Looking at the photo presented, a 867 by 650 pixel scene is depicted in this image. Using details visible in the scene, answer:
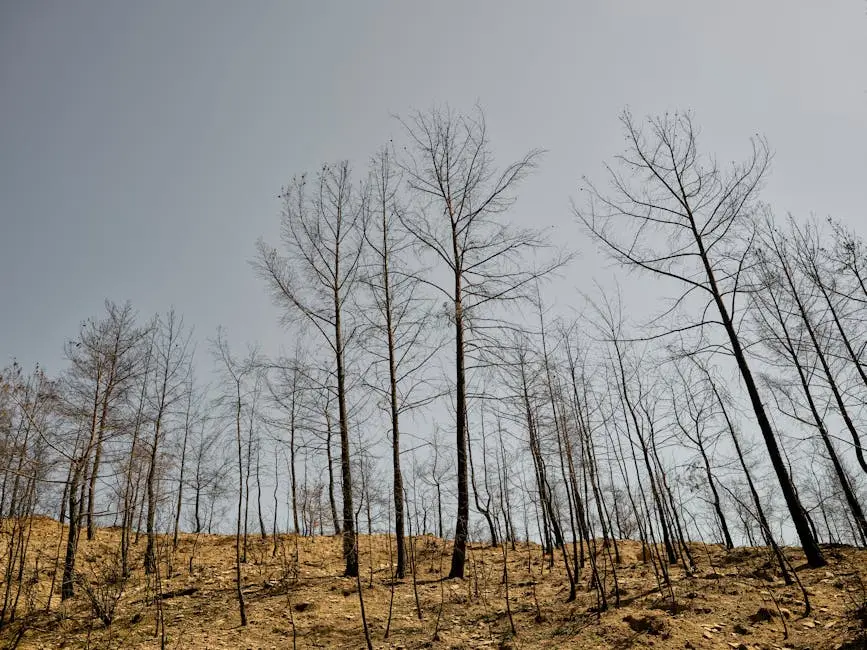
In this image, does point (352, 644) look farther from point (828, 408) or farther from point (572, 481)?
point (828, 408)

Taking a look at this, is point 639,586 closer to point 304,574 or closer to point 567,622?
point 567,622

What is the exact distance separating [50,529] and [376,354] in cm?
1657

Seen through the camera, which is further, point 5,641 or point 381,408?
point 381,408

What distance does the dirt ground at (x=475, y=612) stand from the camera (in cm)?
668

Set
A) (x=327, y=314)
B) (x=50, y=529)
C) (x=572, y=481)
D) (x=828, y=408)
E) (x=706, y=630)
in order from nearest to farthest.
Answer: (x=706, y=630), (x=572, y=481), (x=327, y=314), (x=828, y=408), (x=50, y=529)

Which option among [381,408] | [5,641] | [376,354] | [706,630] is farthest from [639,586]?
[5,641]

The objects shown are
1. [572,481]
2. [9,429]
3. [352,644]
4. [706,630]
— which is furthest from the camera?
[9,429]

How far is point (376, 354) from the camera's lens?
12.6 metres

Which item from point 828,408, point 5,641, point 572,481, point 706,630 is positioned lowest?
point 706,630

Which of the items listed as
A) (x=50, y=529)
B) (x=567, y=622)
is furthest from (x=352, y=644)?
(x=50, y=529)

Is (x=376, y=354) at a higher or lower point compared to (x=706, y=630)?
higher

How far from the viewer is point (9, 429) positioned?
51.9ft

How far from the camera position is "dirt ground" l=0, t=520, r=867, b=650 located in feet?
21.9

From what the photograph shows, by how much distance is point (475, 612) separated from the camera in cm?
857
